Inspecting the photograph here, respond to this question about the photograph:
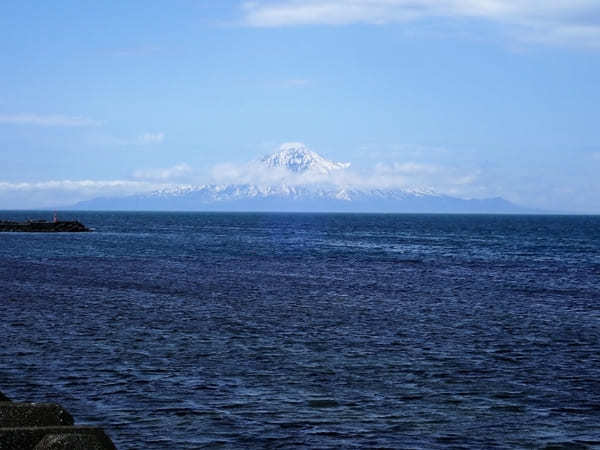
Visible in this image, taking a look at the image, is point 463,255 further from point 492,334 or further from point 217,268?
point 492,334

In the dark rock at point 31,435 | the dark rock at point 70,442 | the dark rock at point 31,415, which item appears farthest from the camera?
the dark rock at point 31,415

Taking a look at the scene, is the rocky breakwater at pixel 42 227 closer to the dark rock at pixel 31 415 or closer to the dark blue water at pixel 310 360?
the dark blue water at pixel 310 360

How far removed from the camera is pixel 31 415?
12.5 meters

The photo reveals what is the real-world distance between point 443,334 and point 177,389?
45.8 ft

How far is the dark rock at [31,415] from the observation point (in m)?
12.4

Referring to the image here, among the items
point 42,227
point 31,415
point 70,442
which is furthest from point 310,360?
point 42,227

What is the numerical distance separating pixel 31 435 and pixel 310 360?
1509 centimetres

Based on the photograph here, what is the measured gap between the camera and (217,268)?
6844cm

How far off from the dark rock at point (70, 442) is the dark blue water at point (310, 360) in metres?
5.61

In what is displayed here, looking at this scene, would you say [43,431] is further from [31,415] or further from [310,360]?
[310,360]

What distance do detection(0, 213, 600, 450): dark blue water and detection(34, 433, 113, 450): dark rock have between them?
5.61 meters

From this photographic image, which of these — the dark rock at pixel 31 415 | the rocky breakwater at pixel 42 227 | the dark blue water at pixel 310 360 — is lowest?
the dark blue water at pixel 310 360

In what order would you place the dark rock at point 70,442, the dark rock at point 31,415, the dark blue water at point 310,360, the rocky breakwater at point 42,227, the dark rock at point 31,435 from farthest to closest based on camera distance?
the rocky breakwater at point 42,227, the dark blue water at point 310,360, the dark rock at point 31,415, the dark rock at point 31,435, the dark rock at point 70,442

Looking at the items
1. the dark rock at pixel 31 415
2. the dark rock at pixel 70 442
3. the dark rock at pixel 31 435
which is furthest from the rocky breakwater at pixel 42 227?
the dark rock at pixel 70 442
